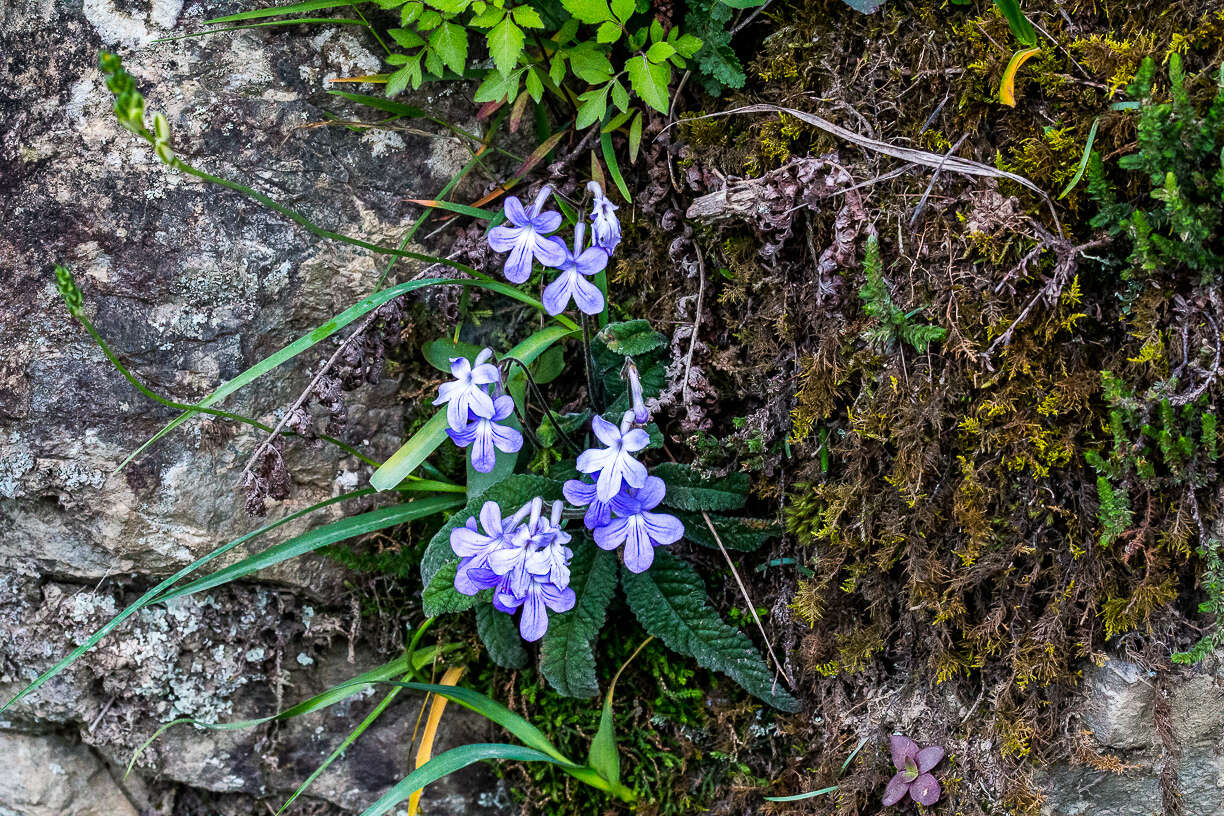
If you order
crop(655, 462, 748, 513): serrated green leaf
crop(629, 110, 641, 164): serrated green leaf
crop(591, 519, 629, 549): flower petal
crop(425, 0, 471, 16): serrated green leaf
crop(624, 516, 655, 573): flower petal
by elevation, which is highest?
crop(425, 0, 471, 16): serrated green leaf

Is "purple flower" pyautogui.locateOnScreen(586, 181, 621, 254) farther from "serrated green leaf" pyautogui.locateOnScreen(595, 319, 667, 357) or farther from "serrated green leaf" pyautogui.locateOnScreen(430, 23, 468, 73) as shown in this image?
"serrated green leaf" pyautogui.locateOnScreen(430, 23, 468, 73)

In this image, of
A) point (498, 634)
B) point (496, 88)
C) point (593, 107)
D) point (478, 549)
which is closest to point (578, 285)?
point (593, 107)

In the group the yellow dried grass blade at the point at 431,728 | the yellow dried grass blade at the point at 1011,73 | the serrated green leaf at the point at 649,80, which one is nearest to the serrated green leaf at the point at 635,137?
the serrated green leaf at the point at 649,80

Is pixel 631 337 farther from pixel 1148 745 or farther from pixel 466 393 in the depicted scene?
pixel 1148 745

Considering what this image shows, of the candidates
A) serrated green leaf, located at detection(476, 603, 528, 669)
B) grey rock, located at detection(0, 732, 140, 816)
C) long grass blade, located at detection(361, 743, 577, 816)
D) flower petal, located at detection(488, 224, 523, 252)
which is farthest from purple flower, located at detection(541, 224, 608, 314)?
grey rock, located at detection(0, 732, 140, 816)

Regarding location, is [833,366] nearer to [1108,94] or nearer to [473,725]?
[1108,94]

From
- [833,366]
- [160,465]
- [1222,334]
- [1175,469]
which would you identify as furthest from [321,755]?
[1222,334]
